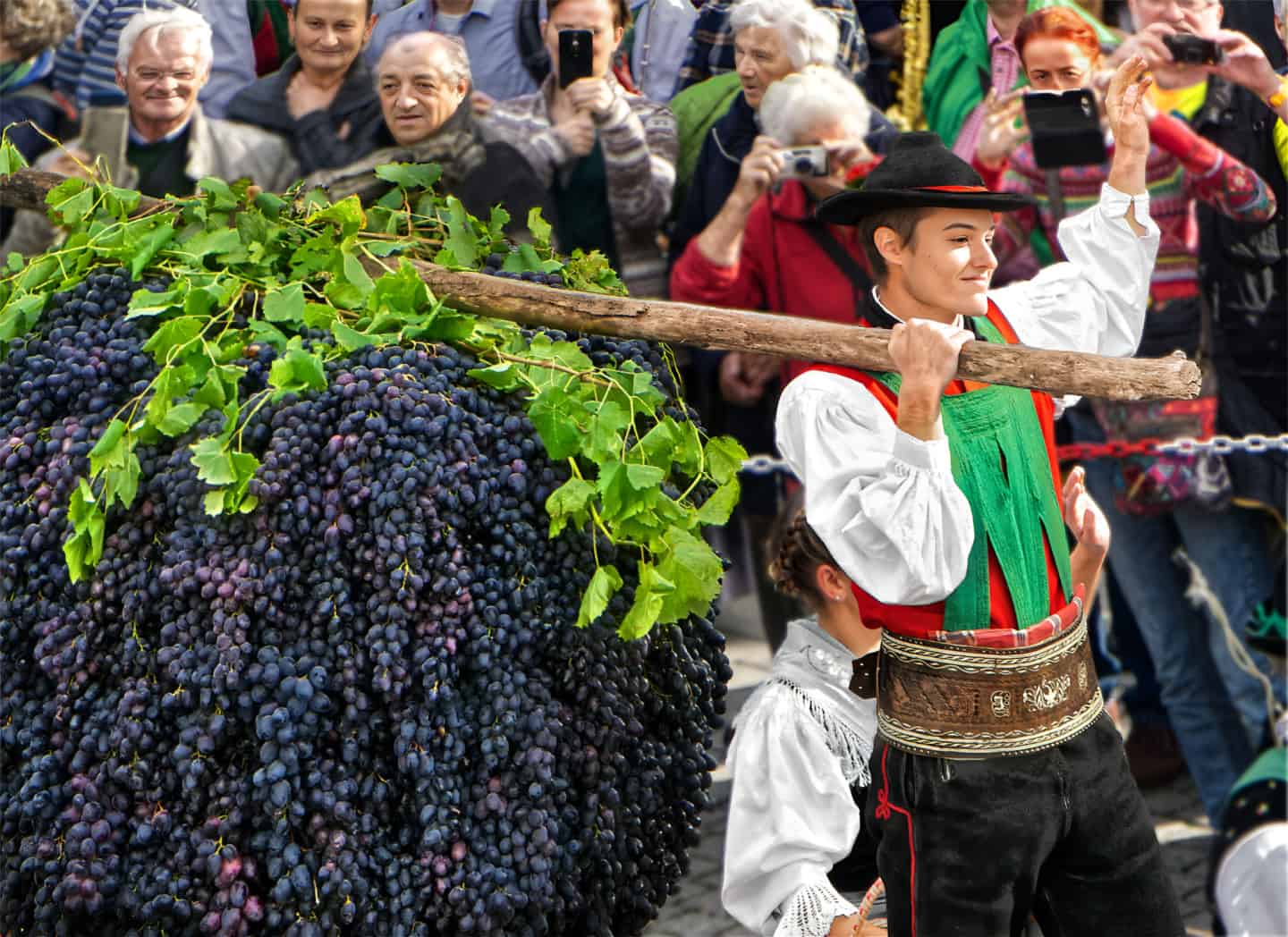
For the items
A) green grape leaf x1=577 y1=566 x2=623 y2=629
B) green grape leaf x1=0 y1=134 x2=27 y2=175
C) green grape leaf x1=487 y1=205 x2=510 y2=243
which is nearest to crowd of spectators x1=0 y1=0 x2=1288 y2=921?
green grape leaf x1=0 y1=134 x2=27 y2=175

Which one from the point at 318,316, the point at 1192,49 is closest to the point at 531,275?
the point at 318,316

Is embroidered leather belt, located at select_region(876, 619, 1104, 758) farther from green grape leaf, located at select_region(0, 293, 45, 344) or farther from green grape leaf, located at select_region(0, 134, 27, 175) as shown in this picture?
green grape leaf, located at select_region(0, 134, 27, 175)

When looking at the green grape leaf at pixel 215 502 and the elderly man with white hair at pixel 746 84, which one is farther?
the elderly man with white hair at pixel 746 84

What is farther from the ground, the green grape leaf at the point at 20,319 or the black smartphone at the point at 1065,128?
the green grape leaf at the point at 20,319

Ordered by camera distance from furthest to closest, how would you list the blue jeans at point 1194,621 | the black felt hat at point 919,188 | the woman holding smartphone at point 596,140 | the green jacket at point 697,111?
the blue jeans at point 1194,621 → the green jacket at point 697,111 → the woman holding smartphone at point 596,140 → the black felt hat at point 919,188

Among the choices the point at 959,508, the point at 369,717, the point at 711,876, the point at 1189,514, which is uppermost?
the point at 959,508

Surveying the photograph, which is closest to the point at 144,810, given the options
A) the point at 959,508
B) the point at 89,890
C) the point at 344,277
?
the point at 89,890

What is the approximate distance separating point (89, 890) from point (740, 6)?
237 centimetres

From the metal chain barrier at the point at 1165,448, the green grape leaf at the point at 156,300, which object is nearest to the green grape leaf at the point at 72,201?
the green grape leaf at the point at 156,300

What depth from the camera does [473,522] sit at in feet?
7.44

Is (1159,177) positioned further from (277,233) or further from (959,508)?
(277,233)

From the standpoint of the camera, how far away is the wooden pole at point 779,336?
6.94 ft

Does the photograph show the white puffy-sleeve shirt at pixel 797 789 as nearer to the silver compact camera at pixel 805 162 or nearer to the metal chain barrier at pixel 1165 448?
the metal chain barrier at pixel 1165 448

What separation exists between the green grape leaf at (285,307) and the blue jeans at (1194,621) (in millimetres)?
2231
